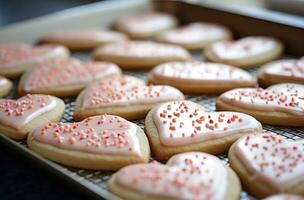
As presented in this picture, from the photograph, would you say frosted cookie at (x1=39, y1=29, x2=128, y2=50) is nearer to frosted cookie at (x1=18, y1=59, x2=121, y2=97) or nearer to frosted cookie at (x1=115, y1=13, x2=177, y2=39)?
frosted cookie at (x1=115, y1=13, x2=177, y2=39)

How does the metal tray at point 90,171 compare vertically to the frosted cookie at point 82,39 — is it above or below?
below

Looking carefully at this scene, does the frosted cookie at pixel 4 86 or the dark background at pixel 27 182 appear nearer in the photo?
the dark background at pixel 27 182

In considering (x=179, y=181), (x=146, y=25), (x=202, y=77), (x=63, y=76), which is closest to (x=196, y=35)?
(x=146, y=25)

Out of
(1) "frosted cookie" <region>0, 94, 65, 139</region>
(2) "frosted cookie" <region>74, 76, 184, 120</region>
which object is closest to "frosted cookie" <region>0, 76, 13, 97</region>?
(1) "frosted cookie" <region>0, 94, 65, 139</region>

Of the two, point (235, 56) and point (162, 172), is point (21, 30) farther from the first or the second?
point (162, 172)

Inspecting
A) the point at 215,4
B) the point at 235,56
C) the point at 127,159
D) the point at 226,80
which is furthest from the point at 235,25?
the point at 127,159

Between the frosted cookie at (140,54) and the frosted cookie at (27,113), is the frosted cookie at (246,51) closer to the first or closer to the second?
the frosted cookie at (140,54)

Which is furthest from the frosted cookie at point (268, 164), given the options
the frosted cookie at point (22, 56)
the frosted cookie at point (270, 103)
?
the frosted cookie at point (22, 56)

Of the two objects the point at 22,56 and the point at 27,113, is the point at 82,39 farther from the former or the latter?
the point at 27,113
